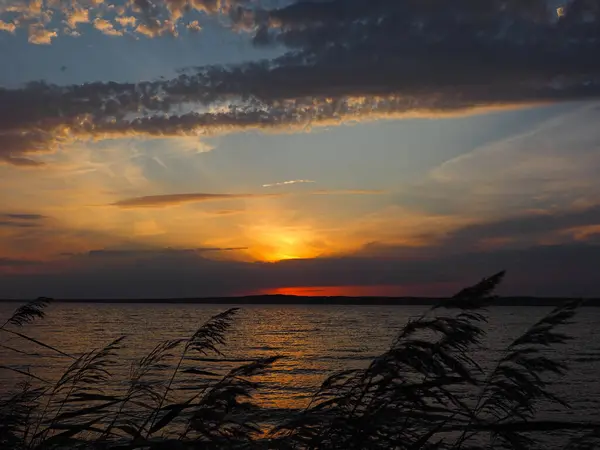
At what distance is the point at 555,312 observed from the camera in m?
4.46

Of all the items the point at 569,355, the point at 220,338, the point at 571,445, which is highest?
the point at 220,338

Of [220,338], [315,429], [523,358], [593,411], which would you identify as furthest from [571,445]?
[593,411]

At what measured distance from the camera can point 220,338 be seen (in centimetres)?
602

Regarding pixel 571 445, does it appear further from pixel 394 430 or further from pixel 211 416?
pixel 211 416

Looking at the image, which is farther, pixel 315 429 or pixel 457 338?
pixel 315 429

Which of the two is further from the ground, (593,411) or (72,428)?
(72,428)

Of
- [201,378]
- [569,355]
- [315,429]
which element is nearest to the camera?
[315,429]

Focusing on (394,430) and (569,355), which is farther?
(569,355)

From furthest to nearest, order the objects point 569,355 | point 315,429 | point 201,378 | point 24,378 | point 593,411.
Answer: point 569,355 < point 201,378 < point 24,378 < point 593,411 < point 315,429

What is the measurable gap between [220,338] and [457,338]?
2515mm

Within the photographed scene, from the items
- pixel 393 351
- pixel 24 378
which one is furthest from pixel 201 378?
pixel 393 351

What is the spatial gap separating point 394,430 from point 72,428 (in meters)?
2.26

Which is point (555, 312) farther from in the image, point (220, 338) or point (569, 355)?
point (569, 355)

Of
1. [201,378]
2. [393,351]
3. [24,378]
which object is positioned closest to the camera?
[393,351]
